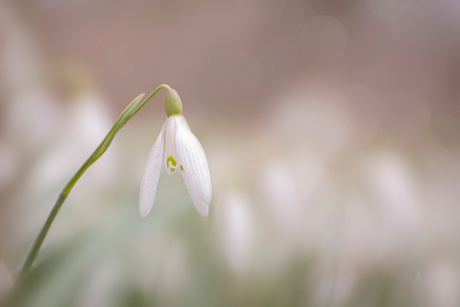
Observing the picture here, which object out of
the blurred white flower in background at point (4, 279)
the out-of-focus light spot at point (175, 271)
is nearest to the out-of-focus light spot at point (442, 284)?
the out-of-focus light spot at point (175, 271)

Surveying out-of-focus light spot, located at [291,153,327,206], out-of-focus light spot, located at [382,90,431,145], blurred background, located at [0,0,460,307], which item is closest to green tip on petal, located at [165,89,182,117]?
blurred background, located at [0,0,460,307]

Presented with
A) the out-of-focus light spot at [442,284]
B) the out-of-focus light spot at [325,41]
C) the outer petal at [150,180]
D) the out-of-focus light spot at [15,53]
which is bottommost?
the out-of-focus light spot at [442,284]

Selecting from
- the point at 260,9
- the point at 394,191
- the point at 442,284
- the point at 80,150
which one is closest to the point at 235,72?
the point at 260,9

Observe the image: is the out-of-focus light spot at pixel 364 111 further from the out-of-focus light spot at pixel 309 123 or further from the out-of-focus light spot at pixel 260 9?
the out-of-focus light spot at pixel 260 9

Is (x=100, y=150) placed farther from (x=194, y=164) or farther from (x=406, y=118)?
(x=406, y=118)

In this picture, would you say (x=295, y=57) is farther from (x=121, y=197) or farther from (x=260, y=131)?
(x=121, y=197)

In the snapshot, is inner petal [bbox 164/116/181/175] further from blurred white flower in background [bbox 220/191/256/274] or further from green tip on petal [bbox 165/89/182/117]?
blurred white flower in background [bbox 220/191/256/274]

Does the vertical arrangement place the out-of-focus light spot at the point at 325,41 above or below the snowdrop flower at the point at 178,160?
above
